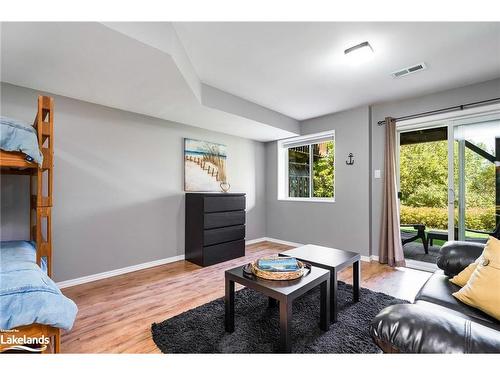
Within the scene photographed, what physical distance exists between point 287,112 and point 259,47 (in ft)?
6.15

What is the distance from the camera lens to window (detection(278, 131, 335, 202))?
4.27 meters

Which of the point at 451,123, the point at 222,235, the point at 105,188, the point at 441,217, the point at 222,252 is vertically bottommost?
the point at 222,252

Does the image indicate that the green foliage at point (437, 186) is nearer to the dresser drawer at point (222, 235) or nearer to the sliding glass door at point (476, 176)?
the sliding glass door at point (476, 176)

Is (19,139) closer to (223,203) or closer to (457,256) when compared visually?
(223,203)

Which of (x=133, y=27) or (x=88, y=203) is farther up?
(x=133, y=27)

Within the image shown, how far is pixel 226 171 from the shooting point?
4195 millimetres

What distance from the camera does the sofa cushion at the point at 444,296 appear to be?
50.6 inches

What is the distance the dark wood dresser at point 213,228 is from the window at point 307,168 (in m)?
1.45

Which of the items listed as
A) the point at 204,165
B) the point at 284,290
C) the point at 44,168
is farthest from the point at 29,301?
the point at 204,165

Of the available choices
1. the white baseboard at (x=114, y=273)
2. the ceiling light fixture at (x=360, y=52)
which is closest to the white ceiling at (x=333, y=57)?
the ceiling light fixture at (x=360, y=52)

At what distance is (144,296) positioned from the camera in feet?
7.77

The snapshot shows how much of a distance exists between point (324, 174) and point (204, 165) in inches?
84.3

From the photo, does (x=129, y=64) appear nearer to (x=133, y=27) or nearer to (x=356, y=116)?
(x=133, y=27)

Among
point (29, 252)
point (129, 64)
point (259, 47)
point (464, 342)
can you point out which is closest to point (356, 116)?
point (259, 47)
